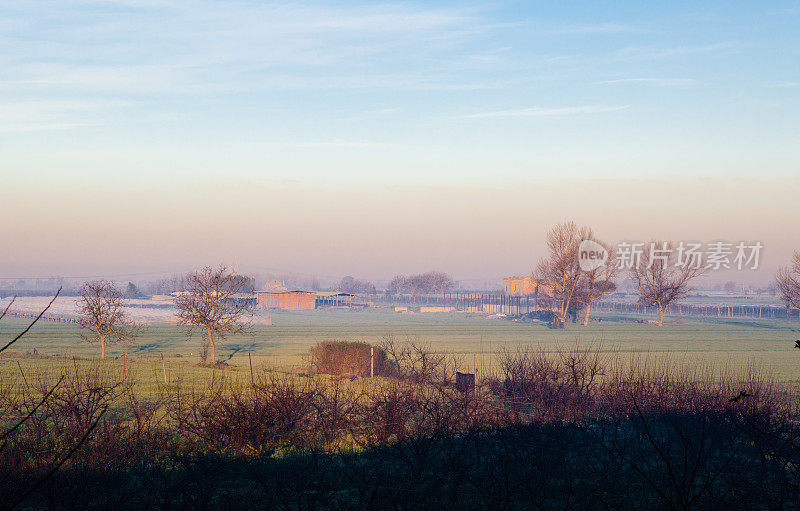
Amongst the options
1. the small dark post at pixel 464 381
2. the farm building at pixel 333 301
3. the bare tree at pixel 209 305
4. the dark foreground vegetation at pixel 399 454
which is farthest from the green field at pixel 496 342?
the farm building at pixel 333 301

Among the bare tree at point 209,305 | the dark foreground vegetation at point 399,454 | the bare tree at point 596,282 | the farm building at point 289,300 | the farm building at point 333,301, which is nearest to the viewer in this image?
the dark foreground vegetation at point 399,454

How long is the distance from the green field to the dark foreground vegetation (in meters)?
16.1

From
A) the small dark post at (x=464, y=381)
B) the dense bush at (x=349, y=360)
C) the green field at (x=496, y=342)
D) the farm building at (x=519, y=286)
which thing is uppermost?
the farm building at (x=519, y=286)

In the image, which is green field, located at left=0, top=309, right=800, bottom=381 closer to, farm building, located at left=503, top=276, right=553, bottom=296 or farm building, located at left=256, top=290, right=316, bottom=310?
farm building, located at left=256, top=290, right=316, bottom=310

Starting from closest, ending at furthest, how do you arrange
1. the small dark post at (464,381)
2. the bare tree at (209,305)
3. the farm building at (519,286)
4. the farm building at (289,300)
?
the small dark post at (464,381), the bare tree at (209,305), the farm building at (289,300), the farm building at (519,286)

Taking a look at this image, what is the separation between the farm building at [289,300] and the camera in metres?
136

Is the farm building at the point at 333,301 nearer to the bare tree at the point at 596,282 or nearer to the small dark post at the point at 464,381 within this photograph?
the bare tree at the point at 596,282

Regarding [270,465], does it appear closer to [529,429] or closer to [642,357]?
[529,429]

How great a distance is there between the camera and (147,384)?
27.4 m

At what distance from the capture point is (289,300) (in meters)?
136

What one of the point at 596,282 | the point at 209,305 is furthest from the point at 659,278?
the point at 209,305

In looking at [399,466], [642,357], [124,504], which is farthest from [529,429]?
[642,357]

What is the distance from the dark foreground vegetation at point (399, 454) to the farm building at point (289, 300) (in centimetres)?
11629

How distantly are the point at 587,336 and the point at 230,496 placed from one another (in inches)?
2368
